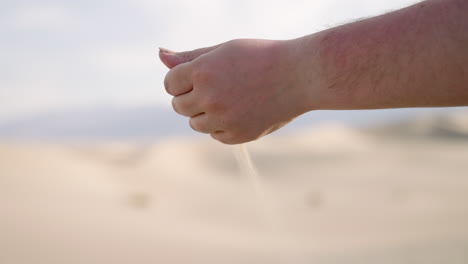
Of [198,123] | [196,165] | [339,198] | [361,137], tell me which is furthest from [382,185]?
[198,123]

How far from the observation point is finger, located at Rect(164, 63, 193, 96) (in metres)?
2.25

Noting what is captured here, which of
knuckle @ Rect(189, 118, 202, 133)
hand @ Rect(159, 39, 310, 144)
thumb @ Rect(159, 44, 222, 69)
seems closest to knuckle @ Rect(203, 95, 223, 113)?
hand @ Rect(159, 39, 310, 144)

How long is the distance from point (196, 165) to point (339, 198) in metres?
4.54

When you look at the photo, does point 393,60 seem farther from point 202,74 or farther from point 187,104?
point 187,104

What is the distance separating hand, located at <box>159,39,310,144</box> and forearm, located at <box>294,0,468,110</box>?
2.6 inches

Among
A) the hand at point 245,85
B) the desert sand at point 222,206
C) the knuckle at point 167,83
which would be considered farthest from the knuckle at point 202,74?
the desert sand at point 222,206

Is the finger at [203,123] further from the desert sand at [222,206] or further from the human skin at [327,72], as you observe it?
the desert sand at [222,206]

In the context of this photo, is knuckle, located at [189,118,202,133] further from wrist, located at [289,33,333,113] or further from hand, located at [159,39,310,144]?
wrist, located at [289,33,333,113]

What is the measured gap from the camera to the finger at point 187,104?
2.29 meters

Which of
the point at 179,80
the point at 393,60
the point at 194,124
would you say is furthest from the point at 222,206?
the point at 393,60

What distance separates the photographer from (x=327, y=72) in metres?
2.08

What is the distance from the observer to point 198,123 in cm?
236

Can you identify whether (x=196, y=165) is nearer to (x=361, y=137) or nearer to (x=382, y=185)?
(x=382, y=185)

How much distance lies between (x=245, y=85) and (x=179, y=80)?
28cm
